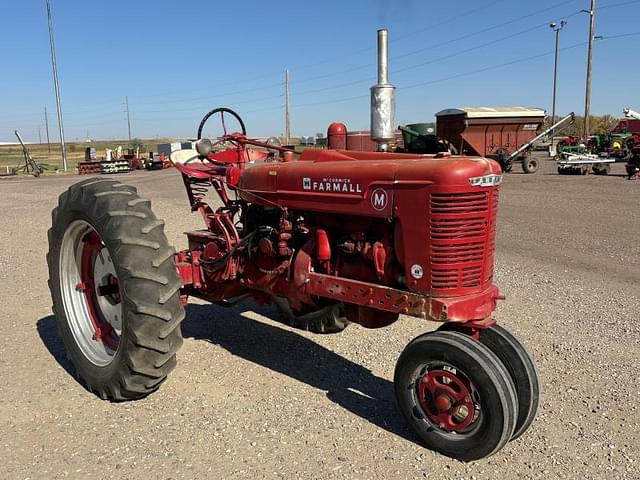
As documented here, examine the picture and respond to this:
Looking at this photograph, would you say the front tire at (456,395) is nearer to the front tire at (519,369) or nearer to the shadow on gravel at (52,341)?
the front tire at (519,369)

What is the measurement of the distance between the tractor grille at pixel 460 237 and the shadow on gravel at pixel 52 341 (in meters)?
2.79

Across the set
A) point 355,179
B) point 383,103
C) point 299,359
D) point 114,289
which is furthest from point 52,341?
point 383,103

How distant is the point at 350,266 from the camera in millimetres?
3539

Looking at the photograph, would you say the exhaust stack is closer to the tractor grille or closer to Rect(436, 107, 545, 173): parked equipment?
the tractor grille

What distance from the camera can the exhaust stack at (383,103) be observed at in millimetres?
4168

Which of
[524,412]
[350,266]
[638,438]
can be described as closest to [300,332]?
[350,266]

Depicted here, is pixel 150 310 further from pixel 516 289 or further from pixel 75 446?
pixel 516 289

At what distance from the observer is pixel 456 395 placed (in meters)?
3.01

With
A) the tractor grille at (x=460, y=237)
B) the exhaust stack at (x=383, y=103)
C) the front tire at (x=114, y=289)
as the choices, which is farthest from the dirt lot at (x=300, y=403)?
the exhaust stack at (x=383, y=103)

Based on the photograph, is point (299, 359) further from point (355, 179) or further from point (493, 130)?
point (493, 130)

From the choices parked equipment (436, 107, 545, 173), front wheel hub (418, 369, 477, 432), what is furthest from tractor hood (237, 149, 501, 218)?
parked equipment (436, 107, 545, 173)

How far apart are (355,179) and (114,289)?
2034 mm

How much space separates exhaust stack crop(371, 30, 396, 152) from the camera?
4.17 metres

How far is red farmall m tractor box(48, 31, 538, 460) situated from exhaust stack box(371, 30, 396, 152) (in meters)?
0.01
